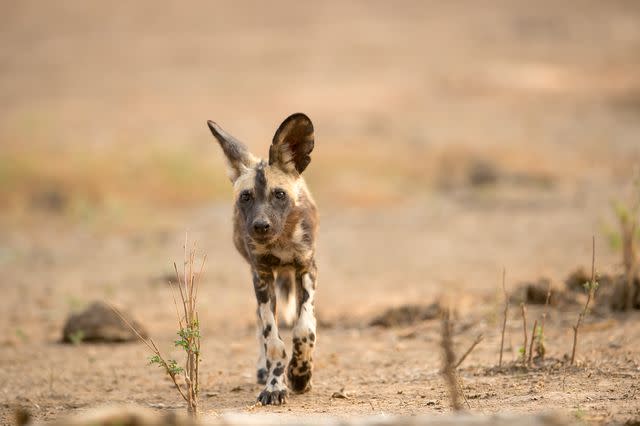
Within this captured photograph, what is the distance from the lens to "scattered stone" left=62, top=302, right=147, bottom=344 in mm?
8344

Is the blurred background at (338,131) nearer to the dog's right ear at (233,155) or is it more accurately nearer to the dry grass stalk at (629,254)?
the dry grass stalk at (629,254)

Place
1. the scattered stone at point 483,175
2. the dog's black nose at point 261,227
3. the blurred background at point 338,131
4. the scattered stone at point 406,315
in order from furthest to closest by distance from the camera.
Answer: the scattered stone at point 483,175 → the blurred background at point 338,131 → the scattered stone at point 406,315 → the dog's black nose at point 261,227

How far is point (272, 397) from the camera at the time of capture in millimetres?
5973

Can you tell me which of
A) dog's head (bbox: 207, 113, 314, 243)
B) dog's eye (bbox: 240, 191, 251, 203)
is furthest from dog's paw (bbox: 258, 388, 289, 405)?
dog's eye (bbox: 240, 191, 251, 203)

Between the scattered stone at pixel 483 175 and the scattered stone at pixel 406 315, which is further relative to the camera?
the scattered stone at pixel 483 175

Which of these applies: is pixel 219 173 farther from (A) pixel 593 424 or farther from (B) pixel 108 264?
(A) pixel 593 424

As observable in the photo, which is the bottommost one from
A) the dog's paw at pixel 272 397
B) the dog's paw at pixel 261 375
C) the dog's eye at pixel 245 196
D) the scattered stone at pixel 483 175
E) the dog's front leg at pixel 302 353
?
the dog's paw at pixel 272 397

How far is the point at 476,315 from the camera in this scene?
851 centimetres

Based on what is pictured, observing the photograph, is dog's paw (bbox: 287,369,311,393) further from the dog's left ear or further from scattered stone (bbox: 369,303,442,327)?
scattered stone (bbox: 369,303,442,327)

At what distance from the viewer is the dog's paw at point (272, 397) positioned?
595cm

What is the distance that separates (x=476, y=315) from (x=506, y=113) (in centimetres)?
1782

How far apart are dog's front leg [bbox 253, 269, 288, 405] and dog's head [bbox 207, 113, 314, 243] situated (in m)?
0.55

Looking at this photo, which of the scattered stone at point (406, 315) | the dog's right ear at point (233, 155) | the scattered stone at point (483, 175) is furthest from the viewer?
the scattered stone at point (483, 175)

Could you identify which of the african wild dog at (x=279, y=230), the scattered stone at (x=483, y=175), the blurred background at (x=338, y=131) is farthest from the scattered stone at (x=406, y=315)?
the scattered stone at (x=483, y=175)
